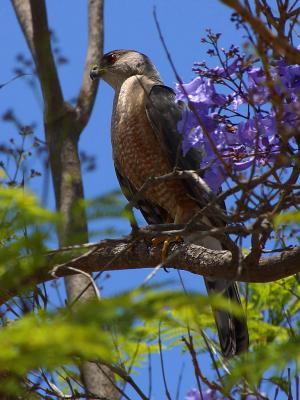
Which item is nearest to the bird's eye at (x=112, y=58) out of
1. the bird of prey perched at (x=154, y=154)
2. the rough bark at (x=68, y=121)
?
the rough bark at (x=68, y=121)

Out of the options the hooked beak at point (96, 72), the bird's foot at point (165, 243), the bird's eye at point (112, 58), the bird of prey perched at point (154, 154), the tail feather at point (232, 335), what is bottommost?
the tail feather at point (232, 335)

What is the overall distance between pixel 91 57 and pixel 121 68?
97 cm

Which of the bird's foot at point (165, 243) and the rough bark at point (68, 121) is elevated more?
the rough bark at point (68, 121)

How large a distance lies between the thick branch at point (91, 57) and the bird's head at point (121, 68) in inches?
19.8

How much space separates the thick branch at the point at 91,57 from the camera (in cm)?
695

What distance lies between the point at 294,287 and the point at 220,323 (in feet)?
2.71

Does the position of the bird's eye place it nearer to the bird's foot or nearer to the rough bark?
the rough bark

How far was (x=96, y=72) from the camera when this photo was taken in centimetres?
645

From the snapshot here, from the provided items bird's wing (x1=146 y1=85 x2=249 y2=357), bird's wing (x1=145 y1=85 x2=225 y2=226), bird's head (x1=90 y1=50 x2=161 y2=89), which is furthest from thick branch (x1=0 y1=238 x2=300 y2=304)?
bird's head (x1=90 y1=50 x2=161 y2=89)

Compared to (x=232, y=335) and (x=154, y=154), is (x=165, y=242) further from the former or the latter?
(x=154, y=154)

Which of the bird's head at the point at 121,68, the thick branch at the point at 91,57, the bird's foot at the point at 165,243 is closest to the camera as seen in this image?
the bird's foot at the point at 165,243

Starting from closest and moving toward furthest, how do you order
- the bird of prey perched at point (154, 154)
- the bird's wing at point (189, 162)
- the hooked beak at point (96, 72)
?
the bird's wing at point (189, 162)
the bird of prey perched at point (154, 154)
the hooked beak at point (96, 72)

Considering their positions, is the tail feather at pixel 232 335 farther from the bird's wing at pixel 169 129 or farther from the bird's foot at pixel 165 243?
the bird's wing at pixel 169 129

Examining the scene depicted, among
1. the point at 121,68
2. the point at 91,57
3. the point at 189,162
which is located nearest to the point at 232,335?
the point at 189,162
